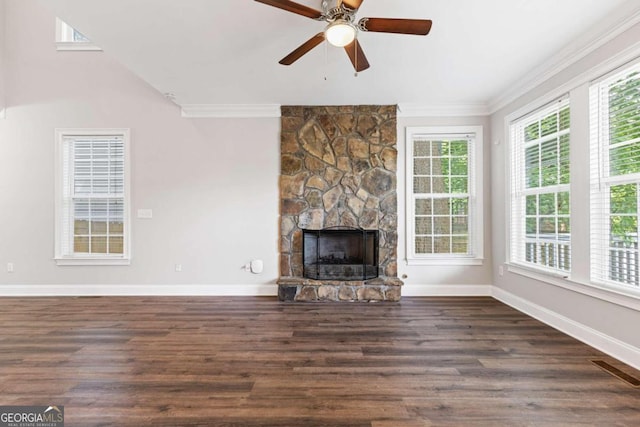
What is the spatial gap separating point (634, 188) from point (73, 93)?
6.37 m

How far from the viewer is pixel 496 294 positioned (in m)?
3.96

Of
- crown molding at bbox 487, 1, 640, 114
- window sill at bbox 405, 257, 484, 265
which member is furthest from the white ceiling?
window sill at bbox 405, 257, 484, 265

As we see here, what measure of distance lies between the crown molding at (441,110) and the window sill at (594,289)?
217 cm

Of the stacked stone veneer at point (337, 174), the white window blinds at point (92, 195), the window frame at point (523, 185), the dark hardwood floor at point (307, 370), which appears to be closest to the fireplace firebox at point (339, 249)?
the stacked stone veneer at point (337, 174)

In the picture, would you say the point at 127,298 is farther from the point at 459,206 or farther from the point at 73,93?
the point at 459,206

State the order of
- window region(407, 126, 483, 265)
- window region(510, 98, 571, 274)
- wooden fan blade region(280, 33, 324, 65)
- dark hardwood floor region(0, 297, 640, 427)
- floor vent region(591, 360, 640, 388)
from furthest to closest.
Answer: window region(407, 126, 483, 265) < window region(510, 98, 571, 274) < wooden fan blade region(280, 33, 324, 65) < floor vent region(591, 360, 640, 388) < dark hardwood floor region(0, 297, 640, 427)

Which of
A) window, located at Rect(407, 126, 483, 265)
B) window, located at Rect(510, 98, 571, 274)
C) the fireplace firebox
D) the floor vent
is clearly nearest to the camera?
the floor vent

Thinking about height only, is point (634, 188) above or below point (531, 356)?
above

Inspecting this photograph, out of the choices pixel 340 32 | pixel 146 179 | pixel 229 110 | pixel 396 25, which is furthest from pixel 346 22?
pixel 146 179

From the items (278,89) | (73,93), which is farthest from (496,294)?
(73,93)

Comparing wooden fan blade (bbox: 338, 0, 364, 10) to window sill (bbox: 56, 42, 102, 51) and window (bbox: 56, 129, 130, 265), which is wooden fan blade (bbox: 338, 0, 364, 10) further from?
window sill (bbox: 56, 42, 102, 51)

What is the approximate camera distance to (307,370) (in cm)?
211

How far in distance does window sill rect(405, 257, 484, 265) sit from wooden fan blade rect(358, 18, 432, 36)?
2944 mm

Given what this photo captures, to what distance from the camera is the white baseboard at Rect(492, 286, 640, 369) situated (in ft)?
7.24
